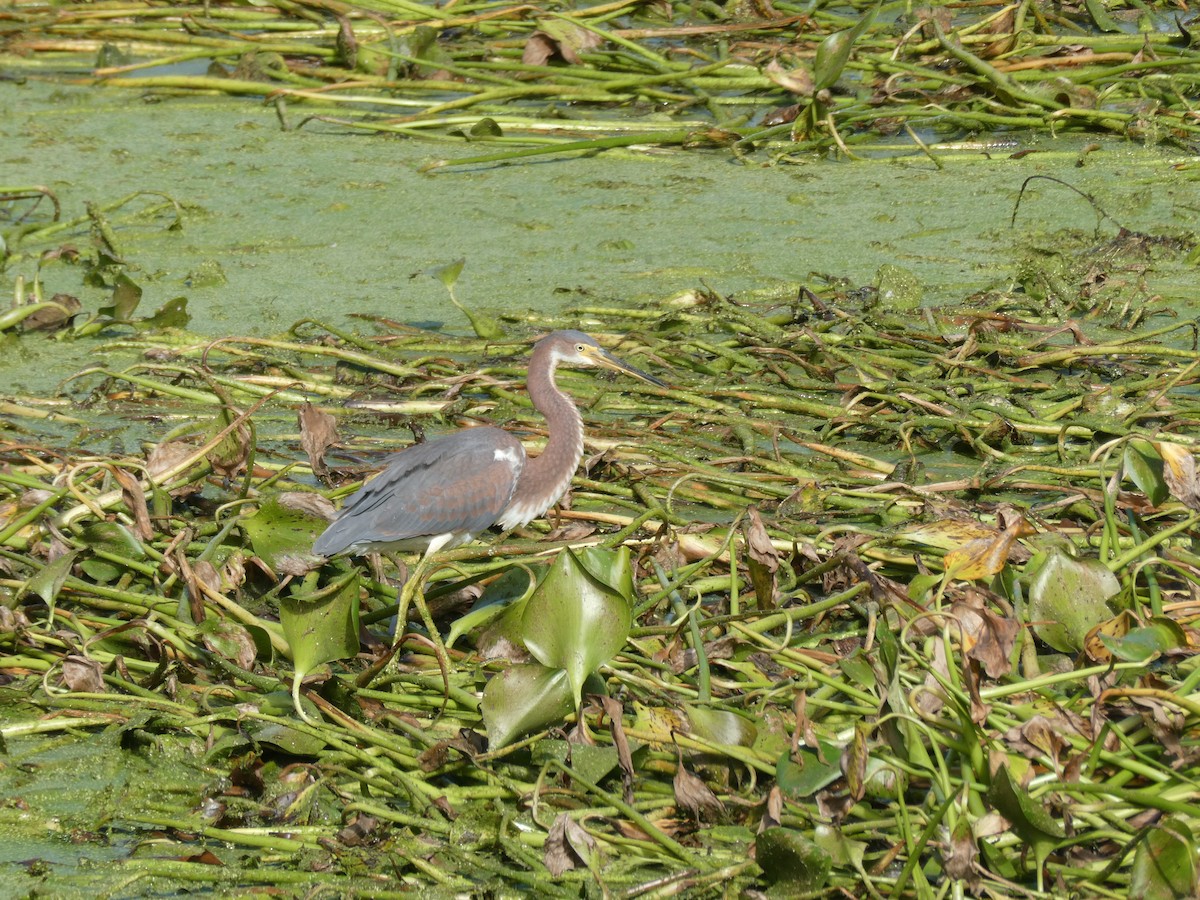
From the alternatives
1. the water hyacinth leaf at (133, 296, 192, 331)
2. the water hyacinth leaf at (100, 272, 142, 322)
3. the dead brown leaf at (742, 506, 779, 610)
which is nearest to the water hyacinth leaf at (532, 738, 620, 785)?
the dead brown leaf at (742, 506, 779, 610)

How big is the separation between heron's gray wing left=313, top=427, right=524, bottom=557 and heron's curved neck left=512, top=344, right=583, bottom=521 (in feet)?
0.15

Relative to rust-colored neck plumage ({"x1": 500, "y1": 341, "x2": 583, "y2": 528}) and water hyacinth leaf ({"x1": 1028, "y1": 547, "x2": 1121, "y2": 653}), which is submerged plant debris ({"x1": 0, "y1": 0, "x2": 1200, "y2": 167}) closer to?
rust-colored neck plumage ({"x1": 500, "y1": 341, "x2": 583, "y2": 528})

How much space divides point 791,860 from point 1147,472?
53.8 inches

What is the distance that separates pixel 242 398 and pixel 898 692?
2725mm

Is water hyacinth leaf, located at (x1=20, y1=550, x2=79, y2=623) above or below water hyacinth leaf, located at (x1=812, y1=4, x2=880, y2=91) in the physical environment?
→ below

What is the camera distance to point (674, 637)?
121 inches

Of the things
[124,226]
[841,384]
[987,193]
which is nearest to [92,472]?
[841,384]

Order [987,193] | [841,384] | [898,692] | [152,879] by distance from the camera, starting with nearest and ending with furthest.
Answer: [898,692] < [152,879] < [841,384] < [987,193]

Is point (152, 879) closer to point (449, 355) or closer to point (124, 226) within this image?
point (449, 355)

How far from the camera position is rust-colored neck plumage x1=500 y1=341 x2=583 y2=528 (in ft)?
12.4

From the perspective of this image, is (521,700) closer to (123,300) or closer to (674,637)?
(674,637)

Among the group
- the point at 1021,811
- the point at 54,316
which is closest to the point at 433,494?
the point at 1021,811

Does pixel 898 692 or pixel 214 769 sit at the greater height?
pixel 898 692

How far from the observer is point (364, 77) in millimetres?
7457
